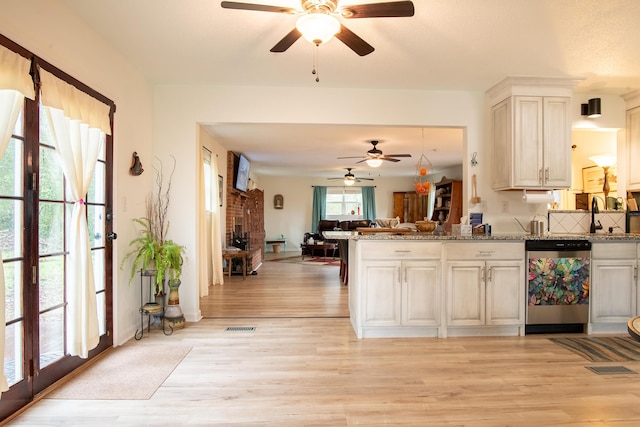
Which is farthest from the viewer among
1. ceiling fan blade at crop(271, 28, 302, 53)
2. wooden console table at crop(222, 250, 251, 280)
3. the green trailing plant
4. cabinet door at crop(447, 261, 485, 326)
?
wooden console table at crop(222, 250, 251, 280)

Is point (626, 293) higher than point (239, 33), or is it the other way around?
point (239, 33)

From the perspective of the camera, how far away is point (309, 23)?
2.11 metres

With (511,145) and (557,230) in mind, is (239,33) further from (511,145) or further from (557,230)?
(557,230)

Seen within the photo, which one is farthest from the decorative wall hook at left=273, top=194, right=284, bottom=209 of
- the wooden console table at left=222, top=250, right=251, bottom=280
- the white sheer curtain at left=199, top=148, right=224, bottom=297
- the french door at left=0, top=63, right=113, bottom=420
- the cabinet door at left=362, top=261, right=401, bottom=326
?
the french door at left=0, top=63, right=113, bottom=420

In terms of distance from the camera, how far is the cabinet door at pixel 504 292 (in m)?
3.55

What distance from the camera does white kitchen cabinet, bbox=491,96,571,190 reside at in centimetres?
379

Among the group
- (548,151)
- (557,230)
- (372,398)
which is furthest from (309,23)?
(557,230)

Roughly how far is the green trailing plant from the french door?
86 centimetres

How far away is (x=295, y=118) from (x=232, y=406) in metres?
2.85

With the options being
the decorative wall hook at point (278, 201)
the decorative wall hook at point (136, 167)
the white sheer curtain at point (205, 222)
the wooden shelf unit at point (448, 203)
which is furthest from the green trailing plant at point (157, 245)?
the decorative wall hook at point (278, 201)

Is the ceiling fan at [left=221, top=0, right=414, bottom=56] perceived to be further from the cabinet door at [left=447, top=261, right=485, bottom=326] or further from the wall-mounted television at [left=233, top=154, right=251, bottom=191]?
the wall-mounted television at [left=233, top=154, right=251, bottom=191]

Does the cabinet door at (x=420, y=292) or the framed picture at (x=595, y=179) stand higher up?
the framed picture at (x=595, y=179)

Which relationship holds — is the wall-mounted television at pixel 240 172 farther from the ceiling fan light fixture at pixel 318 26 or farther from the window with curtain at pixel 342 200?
the ceiling fan light fixture at pixel 318 26

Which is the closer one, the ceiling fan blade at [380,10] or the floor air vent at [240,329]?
the ceiling fan blade at [380,10]
